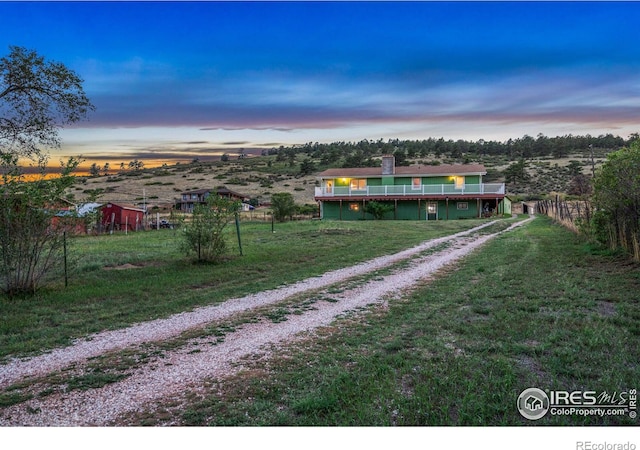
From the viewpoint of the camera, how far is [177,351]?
18.2ft

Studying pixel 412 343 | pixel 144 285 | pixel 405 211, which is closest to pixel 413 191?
pixel 405 211

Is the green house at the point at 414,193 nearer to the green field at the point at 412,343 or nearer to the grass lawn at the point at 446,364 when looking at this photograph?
the green field at the point at 412,343

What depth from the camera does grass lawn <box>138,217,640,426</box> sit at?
3.68 metres

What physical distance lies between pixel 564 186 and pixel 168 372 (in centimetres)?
6894

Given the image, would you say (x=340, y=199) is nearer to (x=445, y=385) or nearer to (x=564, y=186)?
(x=445, y=385)

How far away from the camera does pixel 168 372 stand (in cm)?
478

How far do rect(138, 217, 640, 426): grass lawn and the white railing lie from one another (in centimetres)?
3075

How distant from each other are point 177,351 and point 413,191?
35.6 metres

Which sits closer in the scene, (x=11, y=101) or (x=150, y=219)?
(x=11, y=101)

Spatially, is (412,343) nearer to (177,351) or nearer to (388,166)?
(177,351)

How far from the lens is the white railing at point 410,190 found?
37469 millimetres

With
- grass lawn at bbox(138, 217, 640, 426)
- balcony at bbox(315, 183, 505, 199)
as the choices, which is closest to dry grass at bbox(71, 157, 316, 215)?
balcony at bbox(315, 183, 505, 199)

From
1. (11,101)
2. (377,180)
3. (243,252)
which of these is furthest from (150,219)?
(11,101)

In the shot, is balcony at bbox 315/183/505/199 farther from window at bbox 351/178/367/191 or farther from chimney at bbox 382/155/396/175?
chimney at bbox 382/155/396/175
